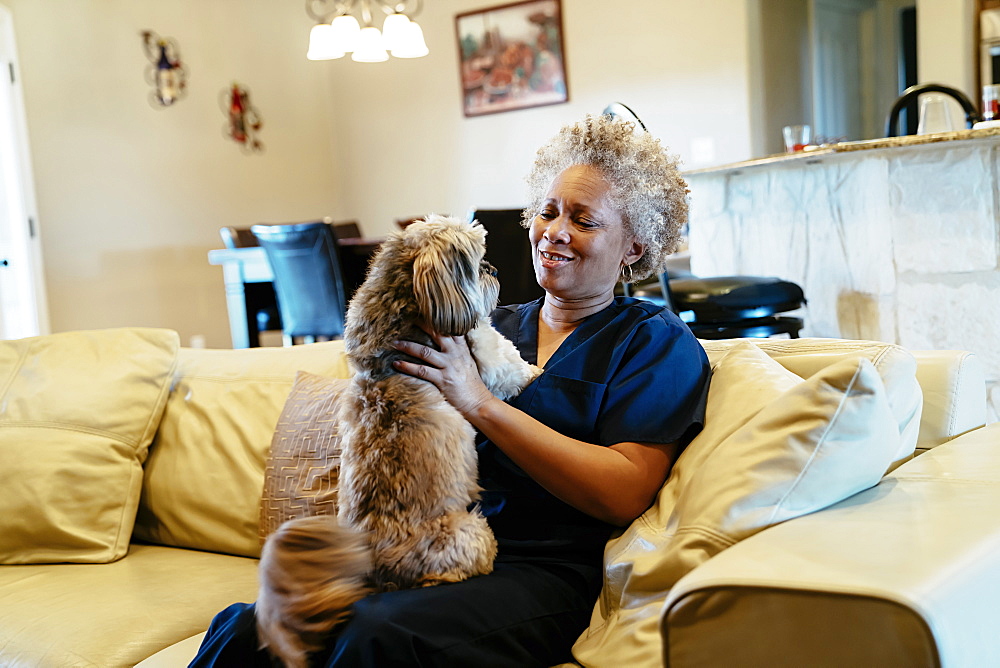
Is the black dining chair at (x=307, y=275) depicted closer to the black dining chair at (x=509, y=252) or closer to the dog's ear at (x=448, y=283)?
the black dining chair at (x=509, y=252)

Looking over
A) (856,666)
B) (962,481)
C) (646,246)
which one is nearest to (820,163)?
(646,246)

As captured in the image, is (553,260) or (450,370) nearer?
(450,370)

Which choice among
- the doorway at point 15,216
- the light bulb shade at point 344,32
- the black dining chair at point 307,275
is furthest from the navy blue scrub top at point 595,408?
the doorway at point 15,216

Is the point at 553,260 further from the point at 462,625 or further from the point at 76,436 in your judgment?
the point at 76,436

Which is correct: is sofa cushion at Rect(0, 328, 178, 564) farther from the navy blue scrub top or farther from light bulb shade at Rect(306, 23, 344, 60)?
light bulb shade at Rect(306, 23, 344, 60)

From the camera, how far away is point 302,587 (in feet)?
3.83

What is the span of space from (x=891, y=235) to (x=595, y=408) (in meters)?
1.71

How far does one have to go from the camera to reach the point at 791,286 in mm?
2723

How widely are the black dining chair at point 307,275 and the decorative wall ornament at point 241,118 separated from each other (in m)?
2.56

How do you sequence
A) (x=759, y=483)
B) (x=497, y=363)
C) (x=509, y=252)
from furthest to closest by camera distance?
(x=509, y=252)
(x=497, y=363)
(x=759, y=483)

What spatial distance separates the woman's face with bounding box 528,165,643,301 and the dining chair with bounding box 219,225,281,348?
11.7ft

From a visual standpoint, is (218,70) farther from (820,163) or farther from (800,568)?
(800,568)

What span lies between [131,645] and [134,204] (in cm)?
497

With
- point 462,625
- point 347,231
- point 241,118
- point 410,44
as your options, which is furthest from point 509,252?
point 241,118
